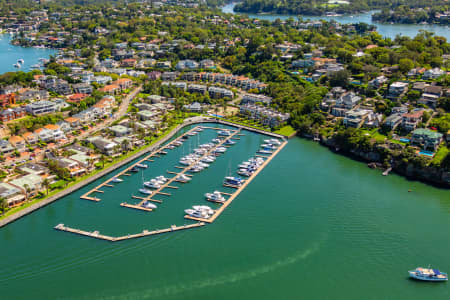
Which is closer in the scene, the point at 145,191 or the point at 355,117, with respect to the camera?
the point at 145,191

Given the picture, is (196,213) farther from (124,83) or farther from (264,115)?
(124,83)

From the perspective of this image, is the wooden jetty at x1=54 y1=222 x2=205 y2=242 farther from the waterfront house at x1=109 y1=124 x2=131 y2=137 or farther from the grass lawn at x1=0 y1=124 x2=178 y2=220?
the waterfront house at x1=109 y1=124 x2=131 y2=137

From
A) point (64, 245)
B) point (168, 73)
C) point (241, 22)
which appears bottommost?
point (64, 245)

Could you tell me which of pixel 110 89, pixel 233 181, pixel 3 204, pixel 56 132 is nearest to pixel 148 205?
pixel 233 181

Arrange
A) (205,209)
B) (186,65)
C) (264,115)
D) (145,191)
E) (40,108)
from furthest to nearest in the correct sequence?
(186,65)
(264,115)
(40,108)
(145,191)
(205,209)

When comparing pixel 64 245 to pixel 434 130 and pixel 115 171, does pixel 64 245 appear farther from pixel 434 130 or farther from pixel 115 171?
pixel 434 130

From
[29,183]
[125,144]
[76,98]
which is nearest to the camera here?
[29,183]

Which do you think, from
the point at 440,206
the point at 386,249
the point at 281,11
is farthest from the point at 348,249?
the point at 281,11
